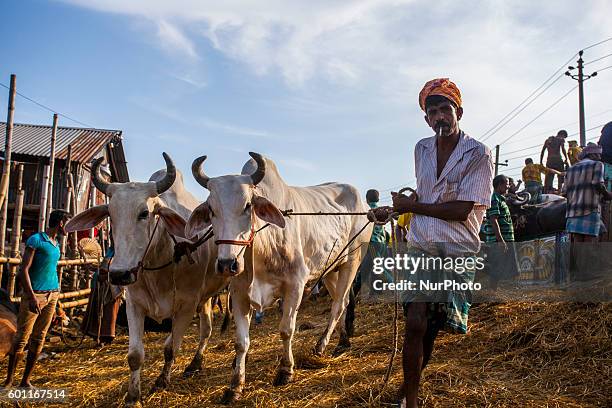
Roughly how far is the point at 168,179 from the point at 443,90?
2.38 m

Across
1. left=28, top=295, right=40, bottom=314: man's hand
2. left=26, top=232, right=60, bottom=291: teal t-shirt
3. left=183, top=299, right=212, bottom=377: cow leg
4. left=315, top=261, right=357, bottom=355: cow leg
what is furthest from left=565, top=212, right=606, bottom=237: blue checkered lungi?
left=28, top=295, right=40, bottom=314: man's hand

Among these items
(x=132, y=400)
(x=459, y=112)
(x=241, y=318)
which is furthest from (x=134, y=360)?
(x=459, y=112)

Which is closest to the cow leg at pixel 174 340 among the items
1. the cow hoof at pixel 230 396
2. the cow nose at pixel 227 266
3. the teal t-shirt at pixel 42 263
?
the cow hoof at pixel 230 396

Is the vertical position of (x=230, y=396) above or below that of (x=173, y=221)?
below

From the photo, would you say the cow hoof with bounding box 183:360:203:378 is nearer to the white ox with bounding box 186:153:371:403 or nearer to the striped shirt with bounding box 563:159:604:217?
the white ox with bounding box 186:153:371:403

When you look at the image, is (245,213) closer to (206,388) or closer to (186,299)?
(186,299)

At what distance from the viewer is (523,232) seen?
914 centimetres

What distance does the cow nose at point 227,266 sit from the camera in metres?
3.94

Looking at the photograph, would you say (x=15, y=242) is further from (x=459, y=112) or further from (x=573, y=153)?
(x=573, y=153)

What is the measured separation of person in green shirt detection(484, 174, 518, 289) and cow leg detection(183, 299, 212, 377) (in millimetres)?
3972

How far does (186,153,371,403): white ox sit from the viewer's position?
13.9 feet

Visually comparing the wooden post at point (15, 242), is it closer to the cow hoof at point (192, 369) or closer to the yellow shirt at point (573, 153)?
the cow hoof at point (192, 369)

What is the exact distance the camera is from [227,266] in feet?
12.9

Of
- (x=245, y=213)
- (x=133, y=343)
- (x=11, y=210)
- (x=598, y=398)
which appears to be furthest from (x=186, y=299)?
(x=11, y=210)
